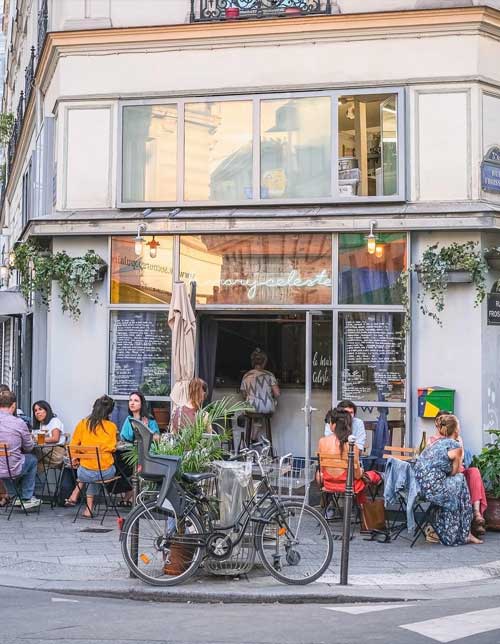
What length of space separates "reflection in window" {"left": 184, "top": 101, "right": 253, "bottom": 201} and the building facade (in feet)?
0.09

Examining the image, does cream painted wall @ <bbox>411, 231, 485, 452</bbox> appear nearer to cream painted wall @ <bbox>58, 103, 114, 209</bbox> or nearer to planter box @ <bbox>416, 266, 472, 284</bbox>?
planter box @ <bbox>416, 266, 472, 284</bbox>

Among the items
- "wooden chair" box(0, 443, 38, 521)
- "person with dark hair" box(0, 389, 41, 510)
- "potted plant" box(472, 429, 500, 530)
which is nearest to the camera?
"potted plant" box(472, 429, 500, 530)

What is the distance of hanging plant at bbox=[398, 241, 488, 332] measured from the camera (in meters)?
13.4

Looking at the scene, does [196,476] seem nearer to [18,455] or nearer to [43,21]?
[18,455]

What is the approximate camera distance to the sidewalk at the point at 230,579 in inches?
360

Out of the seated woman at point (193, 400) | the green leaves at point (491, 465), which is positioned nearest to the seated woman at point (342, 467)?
the green leaves at point (491, 465)

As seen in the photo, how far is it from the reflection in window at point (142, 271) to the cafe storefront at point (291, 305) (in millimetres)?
14

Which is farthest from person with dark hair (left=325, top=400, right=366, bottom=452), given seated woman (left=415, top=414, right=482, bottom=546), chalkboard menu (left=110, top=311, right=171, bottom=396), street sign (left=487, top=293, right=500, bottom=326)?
chalkboard menu (left=110, top=311, right=171, bottom=396)

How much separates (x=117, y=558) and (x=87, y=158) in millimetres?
6256

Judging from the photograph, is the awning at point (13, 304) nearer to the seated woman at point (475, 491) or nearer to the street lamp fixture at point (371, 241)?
the street lamp fixture at point (371, 241)

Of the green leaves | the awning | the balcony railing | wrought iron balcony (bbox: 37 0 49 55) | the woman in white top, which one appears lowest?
the green leaves

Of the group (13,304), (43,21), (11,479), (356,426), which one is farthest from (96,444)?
(43,21)

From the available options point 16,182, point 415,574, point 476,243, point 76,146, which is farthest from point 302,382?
point 16,182

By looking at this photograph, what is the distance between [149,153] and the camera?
1488 centimetres
